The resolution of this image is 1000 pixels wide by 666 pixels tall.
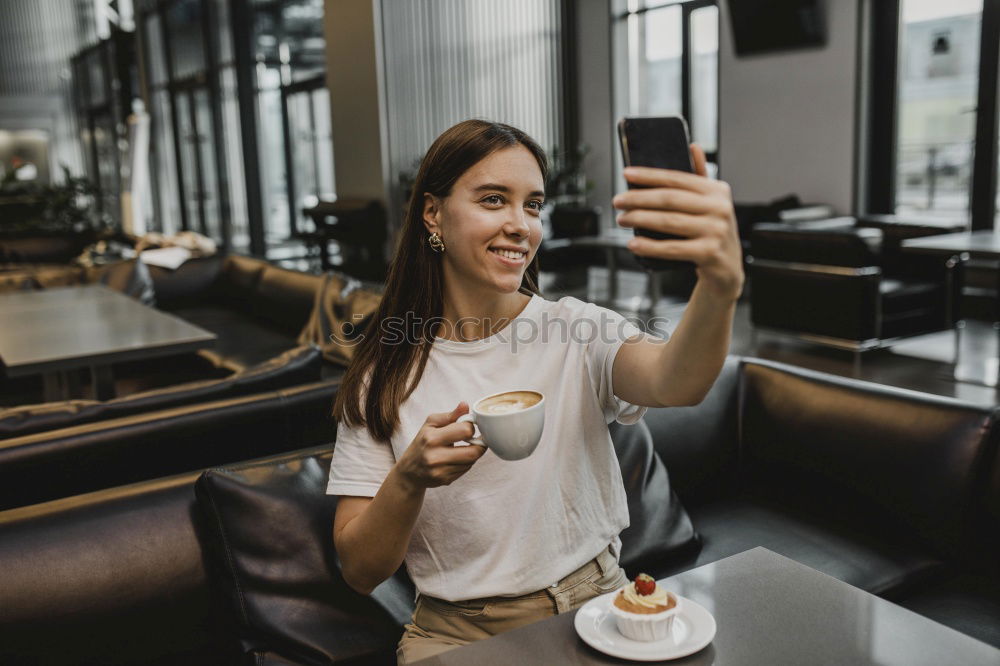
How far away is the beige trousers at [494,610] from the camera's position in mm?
1328

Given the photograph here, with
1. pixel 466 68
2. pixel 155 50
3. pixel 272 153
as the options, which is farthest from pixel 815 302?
pixel 155 50

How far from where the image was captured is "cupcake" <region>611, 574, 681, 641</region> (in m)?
1.08

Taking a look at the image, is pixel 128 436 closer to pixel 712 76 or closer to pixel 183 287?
pixel 183 287

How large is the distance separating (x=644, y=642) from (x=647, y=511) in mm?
1033

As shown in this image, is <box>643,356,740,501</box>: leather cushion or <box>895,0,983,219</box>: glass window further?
<box>895,0,983,219</box>: glass window

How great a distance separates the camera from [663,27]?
9.16 metres

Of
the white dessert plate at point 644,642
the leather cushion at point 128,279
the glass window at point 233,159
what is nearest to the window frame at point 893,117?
the leather cushion at point 128,279

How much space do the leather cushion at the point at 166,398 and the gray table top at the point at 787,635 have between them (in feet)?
3.87

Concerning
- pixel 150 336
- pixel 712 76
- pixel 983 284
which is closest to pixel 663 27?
pixel 712 76

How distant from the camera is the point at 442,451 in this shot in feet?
3.53

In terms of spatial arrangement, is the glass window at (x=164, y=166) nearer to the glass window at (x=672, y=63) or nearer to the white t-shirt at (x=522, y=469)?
the glass window at (x=672, y=63)

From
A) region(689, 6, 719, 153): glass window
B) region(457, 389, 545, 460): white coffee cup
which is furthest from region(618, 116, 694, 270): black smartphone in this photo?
region(689, 6, 719, 153): glass window

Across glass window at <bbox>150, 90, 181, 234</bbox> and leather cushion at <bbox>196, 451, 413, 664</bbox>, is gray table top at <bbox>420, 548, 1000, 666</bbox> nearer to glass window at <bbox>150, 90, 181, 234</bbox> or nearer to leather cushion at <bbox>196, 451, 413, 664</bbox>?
leather cushion at <bbox>196, 451, 413, 664</bbox>

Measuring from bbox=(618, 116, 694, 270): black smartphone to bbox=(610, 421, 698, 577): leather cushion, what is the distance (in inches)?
48.0
